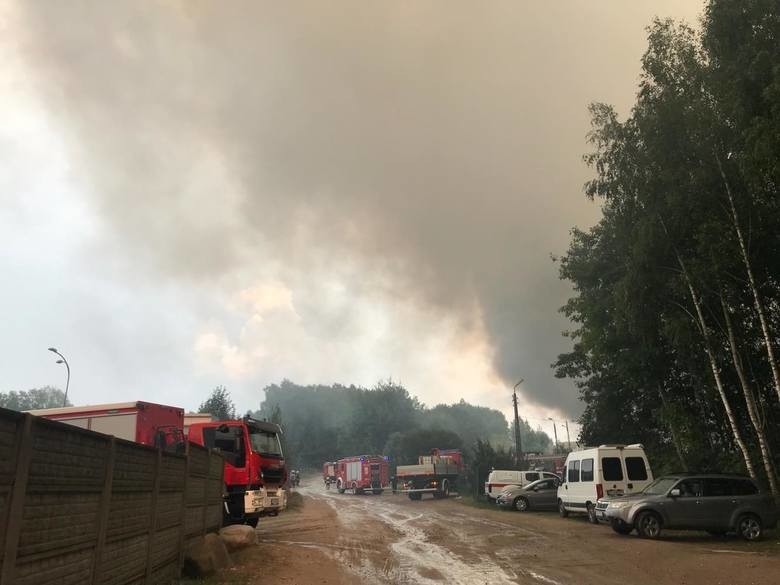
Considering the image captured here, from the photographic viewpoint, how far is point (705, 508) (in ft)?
50.0

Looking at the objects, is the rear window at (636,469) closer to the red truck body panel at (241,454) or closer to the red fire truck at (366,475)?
the red truck body panel at (241,454)

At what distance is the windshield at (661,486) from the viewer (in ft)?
51.9

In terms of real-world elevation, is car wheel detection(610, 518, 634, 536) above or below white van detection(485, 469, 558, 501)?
below

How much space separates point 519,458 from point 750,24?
33.4 metres

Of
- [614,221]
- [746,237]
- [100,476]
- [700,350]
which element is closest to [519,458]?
[700,350]

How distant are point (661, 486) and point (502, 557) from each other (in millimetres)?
6497

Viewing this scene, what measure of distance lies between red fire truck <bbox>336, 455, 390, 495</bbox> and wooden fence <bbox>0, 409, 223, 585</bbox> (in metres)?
42.6

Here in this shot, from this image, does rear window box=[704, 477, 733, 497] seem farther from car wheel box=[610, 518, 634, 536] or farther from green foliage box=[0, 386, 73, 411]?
green foliage box=[0, 386, 73, 411]

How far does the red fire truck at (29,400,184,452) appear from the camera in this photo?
15.7 m

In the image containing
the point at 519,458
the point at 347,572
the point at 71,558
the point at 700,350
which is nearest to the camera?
the point at 71,558

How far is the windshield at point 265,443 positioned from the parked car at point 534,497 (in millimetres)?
14572

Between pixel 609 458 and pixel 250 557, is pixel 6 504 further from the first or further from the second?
pixel 609 458

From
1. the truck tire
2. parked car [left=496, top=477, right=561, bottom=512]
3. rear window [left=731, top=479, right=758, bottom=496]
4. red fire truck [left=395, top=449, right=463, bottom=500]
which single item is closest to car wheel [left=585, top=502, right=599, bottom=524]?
rear window [left=731, top=479, right=758, bottom=496]

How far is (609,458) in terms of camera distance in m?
20.0
